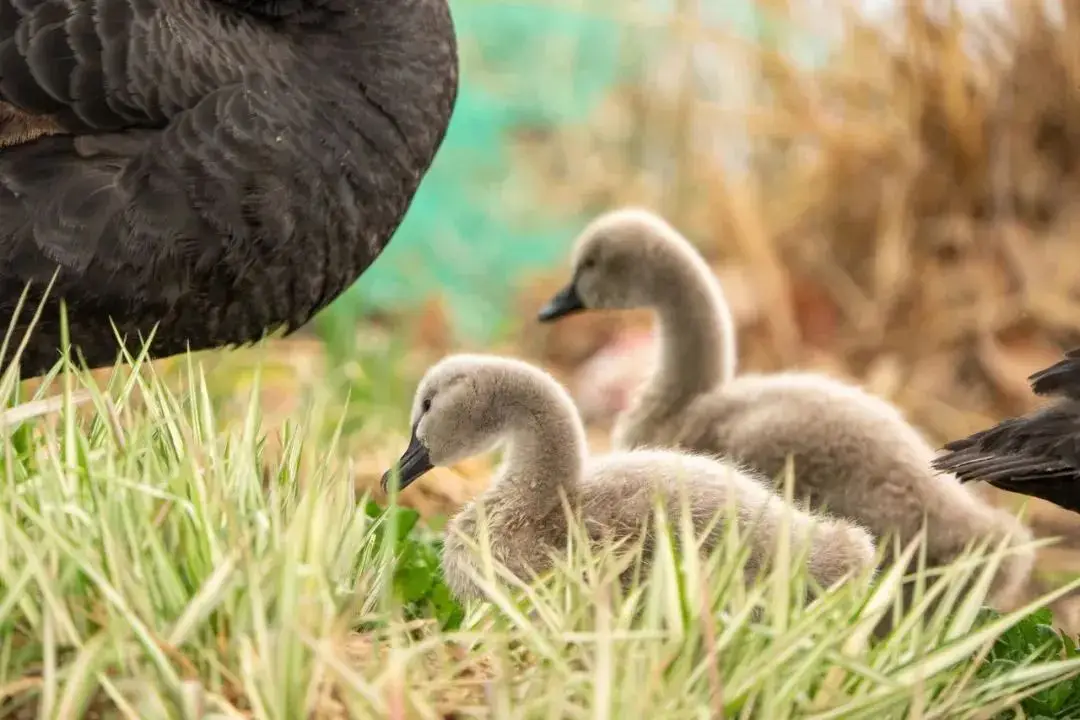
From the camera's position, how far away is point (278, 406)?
3838mm

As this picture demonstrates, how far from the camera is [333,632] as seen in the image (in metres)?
1.36

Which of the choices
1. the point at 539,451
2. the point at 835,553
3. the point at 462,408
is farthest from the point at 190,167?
the point at 835,553

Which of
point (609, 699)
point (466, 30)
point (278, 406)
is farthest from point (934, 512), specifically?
point (466, 30)

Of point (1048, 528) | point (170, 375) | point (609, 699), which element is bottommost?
point (1048, 528)

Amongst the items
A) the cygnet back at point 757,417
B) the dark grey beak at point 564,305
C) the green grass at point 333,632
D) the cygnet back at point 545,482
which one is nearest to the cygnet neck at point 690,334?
the cygnet back at point 757,417

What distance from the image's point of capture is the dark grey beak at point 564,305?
2.84m

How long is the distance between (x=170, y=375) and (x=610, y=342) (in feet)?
6.48

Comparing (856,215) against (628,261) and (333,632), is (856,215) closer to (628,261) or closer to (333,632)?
(628,261)

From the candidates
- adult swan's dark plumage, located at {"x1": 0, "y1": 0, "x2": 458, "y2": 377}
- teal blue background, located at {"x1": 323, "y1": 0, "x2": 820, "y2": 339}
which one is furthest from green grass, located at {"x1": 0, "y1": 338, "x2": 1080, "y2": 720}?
teal blue background, located at {"x1": 323, "y1": 0, "x2": 820, "y2": 339}

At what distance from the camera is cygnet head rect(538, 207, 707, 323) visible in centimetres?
267

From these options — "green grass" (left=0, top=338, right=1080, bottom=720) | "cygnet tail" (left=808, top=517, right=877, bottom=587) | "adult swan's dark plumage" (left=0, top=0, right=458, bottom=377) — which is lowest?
"cygnet tail" (left=808, top=517, right=877, bottom=587)

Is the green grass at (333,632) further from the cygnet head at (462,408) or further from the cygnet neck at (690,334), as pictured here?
the cygnet neck at (690,334)

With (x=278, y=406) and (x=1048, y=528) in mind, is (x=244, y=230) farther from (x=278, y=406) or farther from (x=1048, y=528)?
(x=1048, y=528)

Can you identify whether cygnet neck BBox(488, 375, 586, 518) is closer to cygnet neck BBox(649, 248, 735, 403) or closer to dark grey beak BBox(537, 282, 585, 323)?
cygnet neck BBox(649, 248, 735, 403)
